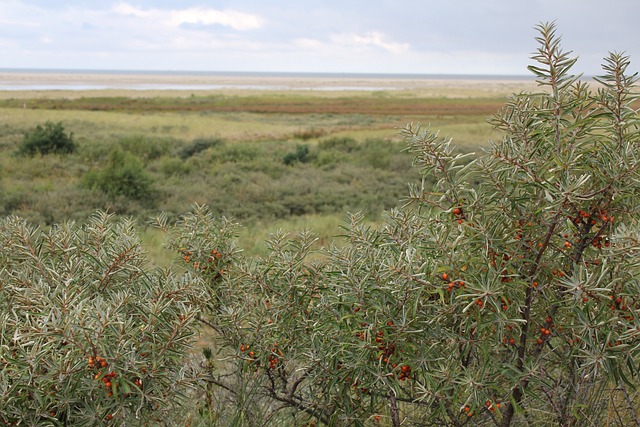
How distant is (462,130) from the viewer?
33.0 m

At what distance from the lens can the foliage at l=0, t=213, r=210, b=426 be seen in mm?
1694

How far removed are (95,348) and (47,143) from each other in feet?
67.8

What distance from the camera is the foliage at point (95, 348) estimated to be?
1.69 metres

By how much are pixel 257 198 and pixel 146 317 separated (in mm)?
13132

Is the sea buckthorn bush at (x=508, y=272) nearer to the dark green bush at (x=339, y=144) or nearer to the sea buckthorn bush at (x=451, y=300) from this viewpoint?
the sea buckthorn bush at (x=451, y=300)

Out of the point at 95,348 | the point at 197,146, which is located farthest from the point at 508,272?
the point at 197,146

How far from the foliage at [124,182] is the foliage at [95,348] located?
1215 centimetres

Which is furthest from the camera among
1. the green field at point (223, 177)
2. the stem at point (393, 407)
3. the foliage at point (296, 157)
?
the foliage at point (296, 157)

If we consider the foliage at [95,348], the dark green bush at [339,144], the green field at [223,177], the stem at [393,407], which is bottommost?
the green field at [223,177]

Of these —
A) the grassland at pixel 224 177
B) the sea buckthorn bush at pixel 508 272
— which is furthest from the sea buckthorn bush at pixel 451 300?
the grassland at pixel 224 177

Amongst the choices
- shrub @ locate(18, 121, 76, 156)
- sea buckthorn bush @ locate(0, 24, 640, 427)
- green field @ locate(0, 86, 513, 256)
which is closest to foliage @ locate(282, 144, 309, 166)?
green field @ locate(0, 86, 513, 256)

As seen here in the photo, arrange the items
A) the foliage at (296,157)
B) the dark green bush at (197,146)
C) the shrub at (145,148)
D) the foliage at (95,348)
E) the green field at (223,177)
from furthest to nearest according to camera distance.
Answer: the dark green bush at (197,146)
the foliage at (296,157)
the shrub at (145,148)
the green field at (223,177)
the foliage at (95,348)

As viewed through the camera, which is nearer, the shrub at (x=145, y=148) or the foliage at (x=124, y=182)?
the foliage at (x=124, y=182)

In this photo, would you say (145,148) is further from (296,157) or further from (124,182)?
(124,182)
